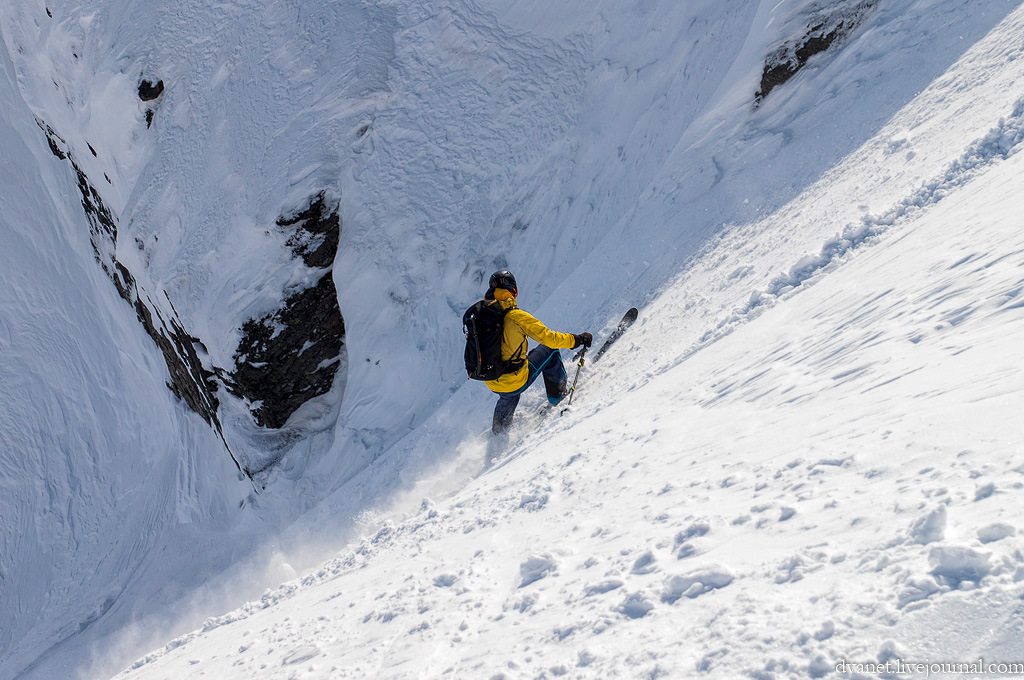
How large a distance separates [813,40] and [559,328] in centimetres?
478

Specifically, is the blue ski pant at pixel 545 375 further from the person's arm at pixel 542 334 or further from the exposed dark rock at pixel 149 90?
the exposed dark rock at pixel 149 90

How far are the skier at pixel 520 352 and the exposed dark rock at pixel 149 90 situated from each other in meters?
6.77

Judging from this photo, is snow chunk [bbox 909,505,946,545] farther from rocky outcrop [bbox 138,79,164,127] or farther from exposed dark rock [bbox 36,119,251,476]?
rocky outcrop [bbox 138,79,164,127]

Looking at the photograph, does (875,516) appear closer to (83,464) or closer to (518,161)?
(518,161)

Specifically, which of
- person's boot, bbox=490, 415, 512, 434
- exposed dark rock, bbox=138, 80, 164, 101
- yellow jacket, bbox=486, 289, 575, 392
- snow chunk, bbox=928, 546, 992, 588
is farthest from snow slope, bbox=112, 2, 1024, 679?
exposed dark rock, bbox=138, 80, 164, 101

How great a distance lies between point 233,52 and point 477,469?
294 inches

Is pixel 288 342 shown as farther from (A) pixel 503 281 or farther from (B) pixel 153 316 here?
(A) pixel 503 281

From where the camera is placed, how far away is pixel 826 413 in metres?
3.54

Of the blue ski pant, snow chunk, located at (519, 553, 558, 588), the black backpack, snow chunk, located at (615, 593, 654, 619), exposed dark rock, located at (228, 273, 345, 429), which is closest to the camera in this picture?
snow chunk, located at (615, 593, 654, 619)

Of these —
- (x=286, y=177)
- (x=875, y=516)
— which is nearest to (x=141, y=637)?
(x=286, y=177)

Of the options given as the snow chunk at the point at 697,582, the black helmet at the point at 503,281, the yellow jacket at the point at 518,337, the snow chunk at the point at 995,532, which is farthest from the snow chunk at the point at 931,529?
the black helmet at the point at 503,281

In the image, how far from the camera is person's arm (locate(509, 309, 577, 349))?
21.1ft

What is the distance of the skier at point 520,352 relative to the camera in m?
6.49

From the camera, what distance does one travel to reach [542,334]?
6426mm
